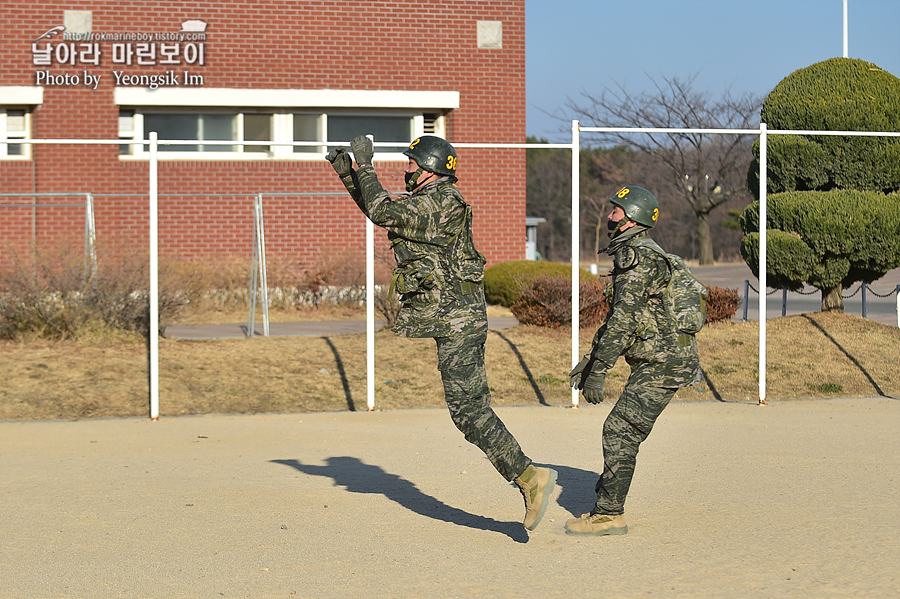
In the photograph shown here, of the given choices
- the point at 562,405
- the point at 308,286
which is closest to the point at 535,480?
the point at 562,405

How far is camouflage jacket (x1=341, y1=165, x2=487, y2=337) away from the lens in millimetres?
5043

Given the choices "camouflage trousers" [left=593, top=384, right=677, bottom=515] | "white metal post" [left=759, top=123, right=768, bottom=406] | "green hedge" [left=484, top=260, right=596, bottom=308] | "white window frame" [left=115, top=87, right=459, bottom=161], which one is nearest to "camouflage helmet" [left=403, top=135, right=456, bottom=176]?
"camouflage trousers" [left=593, top=384, right=677, bottom=515]

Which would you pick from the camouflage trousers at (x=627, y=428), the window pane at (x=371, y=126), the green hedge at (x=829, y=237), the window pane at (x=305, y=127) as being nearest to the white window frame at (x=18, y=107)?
the window pane at (x=305, y=127)

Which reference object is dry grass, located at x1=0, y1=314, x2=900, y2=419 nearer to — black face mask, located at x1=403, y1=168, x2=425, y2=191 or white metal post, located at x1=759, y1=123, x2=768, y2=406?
white metal post, located at x1=759, y1=123, x2=768, y2=406

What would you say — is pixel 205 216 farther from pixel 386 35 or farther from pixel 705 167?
pixel 705 167

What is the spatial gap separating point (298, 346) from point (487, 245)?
840 centimetres

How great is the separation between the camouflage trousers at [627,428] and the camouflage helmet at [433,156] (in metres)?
1.51

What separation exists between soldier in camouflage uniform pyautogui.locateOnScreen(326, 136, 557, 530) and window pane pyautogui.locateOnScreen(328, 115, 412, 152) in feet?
49.2

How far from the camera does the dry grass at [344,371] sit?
32.2 ft

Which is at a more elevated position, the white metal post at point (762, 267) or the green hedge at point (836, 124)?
the green hedge at point (836, 124)

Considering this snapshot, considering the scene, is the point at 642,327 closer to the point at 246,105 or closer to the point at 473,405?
the point at 473,405

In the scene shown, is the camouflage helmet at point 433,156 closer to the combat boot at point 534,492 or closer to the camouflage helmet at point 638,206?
the camouflage helmet at point 638,206

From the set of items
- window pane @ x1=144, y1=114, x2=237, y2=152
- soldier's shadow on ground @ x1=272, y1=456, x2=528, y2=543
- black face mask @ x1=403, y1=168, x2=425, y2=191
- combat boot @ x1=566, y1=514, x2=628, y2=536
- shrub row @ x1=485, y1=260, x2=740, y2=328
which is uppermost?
window pane @ x1=144, y1=114, x2=237, y2=152

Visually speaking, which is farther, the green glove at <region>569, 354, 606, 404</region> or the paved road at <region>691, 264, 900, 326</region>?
the paved road at <region>691, 264, 900, 326</region>
